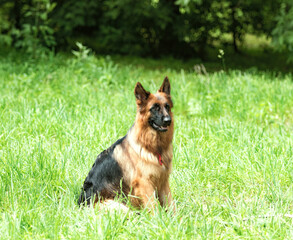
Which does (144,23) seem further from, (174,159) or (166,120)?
(166,120)

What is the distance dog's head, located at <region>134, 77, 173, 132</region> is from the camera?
3.25 metres

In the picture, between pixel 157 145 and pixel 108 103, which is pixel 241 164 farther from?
pixel 108 103

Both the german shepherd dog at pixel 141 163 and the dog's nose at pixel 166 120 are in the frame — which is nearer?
the dog's nose at pixel 166 120

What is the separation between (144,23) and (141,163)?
845 cm

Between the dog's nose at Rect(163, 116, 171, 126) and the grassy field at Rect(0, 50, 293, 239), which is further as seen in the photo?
the dog's nose at Rect(163, 116, 171, 126)

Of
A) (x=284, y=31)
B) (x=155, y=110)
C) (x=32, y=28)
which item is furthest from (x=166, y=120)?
(x=32, y=28)

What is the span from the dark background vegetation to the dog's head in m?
6.56

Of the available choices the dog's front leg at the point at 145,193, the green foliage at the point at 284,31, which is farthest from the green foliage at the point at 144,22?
the dog's front leg at the point at 145,193

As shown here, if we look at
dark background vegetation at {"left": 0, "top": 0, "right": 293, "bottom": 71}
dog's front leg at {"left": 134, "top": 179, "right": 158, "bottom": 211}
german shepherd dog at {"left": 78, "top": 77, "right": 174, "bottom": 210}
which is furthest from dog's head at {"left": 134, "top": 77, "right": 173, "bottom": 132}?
dark background vegetation at {"left": 0, "top": 0, "right": 293, "bottom": 71}

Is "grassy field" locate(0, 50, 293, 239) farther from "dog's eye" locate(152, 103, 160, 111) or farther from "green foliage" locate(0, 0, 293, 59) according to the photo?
"green foliage" locate(0, 0, 293, 59)

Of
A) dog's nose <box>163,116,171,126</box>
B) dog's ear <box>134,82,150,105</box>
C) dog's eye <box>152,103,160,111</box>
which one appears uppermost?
dog's ear <box>134,82,150,105</box>

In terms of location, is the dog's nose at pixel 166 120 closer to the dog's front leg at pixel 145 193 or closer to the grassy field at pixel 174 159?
the dog's front leg at pixel 145 193

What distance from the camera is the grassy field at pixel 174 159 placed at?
10.0 ft

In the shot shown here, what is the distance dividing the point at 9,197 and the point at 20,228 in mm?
595
